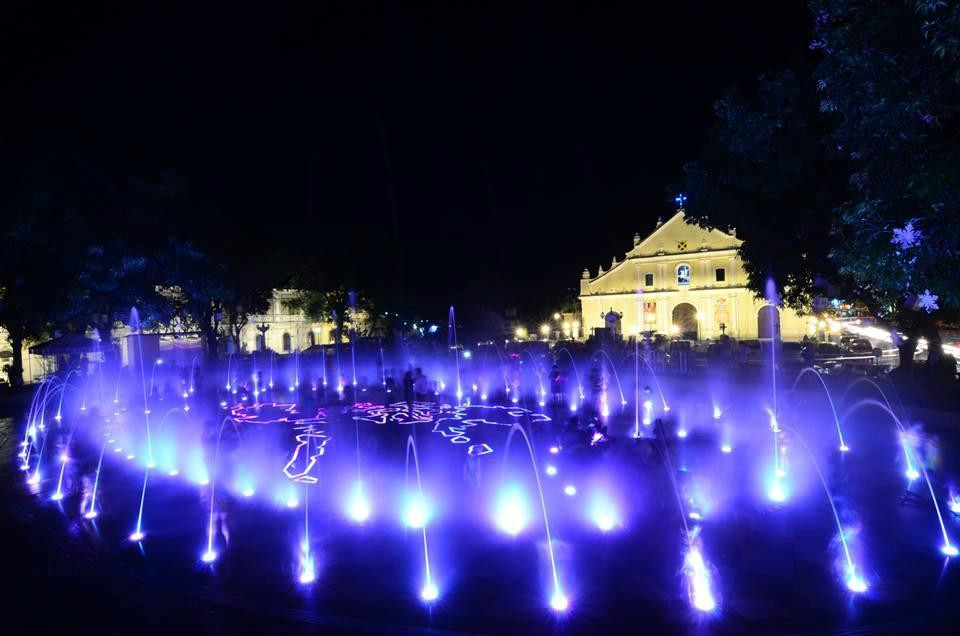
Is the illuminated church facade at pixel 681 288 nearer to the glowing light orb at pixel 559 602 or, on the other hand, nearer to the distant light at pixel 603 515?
the distant light at pixel 603 515

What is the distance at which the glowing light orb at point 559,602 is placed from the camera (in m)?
5.72

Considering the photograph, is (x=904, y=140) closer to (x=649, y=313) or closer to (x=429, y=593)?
(x=429, y=593)

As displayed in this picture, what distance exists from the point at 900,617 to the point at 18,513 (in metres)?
13.1

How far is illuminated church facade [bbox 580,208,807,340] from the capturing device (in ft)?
185

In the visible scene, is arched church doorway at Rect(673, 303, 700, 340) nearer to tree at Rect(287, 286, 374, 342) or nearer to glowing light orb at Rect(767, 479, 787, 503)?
tree at Rect(287, 286, 374, 342)

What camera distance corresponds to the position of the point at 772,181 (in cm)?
1611

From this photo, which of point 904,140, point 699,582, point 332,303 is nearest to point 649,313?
point 332,303

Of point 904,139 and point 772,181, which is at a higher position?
point 772,181

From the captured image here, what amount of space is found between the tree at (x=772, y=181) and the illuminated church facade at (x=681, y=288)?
3679 centimetres

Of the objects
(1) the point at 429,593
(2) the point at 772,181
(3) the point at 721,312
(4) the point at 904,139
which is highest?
(2) the point at 772,181

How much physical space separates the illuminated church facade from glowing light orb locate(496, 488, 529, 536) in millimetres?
47949

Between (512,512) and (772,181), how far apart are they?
527 inches

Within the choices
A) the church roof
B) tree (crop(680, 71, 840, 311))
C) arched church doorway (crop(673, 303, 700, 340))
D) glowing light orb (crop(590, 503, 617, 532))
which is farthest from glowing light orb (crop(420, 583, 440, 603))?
the church roof

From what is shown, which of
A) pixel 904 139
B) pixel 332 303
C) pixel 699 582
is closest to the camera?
pixel 699 582
